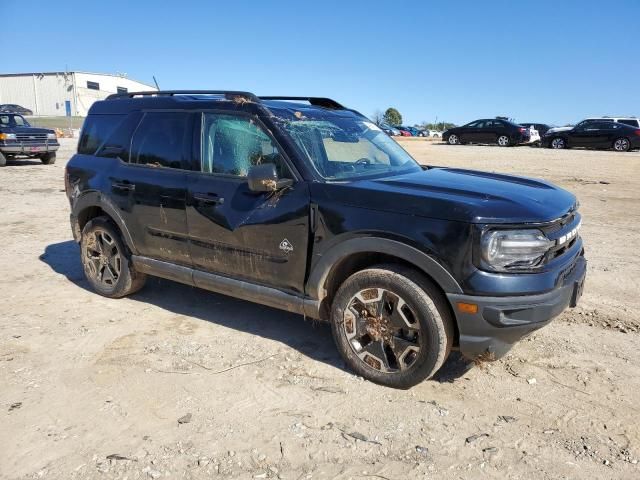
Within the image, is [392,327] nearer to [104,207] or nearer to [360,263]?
[360,263]

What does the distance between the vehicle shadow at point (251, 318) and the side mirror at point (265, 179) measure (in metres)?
1.31

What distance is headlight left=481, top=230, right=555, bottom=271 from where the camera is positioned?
3074mm

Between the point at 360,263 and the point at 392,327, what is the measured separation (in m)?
0.50

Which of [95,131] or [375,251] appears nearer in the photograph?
[375,251]

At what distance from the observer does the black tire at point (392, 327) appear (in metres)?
3.29

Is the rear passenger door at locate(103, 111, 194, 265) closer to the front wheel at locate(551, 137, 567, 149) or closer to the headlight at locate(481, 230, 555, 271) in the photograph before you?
the headlight at locate(481, 230, 555, 271)

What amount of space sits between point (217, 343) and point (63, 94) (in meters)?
85.6

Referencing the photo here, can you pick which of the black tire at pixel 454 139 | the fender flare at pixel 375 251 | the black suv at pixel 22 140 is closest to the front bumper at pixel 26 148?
the black suv at pixel 22 140

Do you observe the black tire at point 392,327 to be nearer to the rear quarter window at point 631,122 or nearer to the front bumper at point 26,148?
the front bumper at point 26,148

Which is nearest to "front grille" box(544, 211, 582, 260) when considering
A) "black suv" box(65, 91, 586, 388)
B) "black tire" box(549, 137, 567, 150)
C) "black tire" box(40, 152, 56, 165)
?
"black suv" box(65, 91, 586, 388)

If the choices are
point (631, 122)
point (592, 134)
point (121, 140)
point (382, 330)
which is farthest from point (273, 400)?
point (631, 122)

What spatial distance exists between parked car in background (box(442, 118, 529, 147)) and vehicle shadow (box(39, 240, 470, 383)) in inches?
1012

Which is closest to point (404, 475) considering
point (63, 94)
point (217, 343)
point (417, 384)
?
point (417, 384)

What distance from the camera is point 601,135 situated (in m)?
24.8
